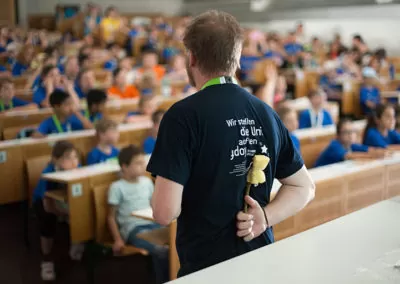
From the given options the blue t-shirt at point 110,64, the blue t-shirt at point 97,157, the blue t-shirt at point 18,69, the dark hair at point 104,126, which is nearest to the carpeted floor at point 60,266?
the blue t-shirt at point 97,157

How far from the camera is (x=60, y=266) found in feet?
13.5

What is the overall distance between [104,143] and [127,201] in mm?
1032

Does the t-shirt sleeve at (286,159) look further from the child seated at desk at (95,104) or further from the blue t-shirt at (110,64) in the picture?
the blue t-shirt at (110,64)

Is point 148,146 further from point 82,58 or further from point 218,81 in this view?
point 82,58

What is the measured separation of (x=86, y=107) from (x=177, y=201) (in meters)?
5.02

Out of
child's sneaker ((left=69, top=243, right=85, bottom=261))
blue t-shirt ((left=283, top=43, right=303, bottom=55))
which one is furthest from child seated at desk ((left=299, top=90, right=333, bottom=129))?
blue t-shirt ((left=283, top=43, right=303, bottom=55))

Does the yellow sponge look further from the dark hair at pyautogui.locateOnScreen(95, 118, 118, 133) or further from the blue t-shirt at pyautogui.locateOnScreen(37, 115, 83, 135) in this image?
the blue t-shirt at pyautogui.locateOnScreen(37, 115, 83, 135)

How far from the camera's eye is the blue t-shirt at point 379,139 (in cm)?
490

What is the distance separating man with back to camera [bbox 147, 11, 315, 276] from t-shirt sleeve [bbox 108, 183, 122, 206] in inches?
80.1

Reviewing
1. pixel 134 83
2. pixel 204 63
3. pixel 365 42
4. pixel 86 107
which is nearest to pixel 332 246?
pixel 204 63

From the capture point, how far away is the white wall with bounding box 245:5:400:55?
1348 centimetres

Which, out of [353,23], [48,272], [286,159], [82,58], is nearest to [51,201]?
[48,272]

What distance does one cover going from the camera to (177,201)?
62.9 inches

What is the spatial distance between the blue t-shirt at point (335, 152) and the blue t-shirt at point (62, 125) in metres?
2.48
